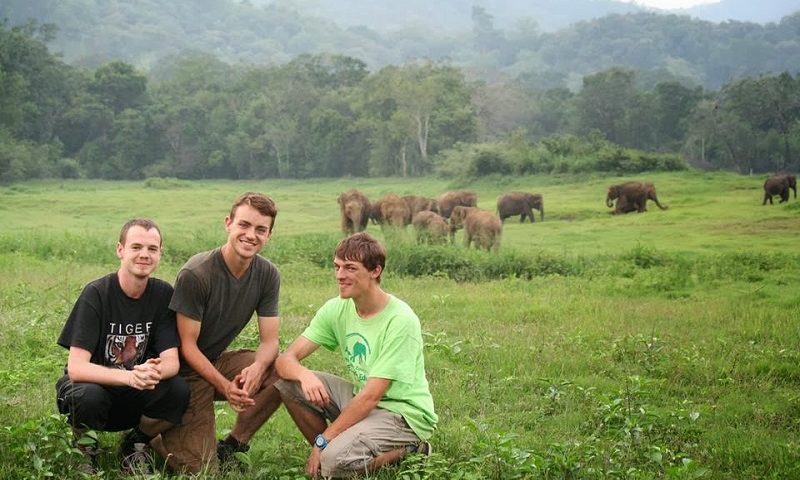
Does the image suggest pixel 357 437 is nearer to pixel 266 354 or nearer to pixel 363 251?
pixel 266 354

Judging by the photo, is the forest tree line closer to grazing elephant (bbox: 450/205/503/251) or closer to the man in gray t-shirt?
grazing elephant (bbox: 450/205/503/251)

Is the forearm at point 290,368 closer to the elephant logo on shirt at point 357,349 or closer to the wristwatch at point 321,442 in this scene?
the elephant logo on shirt at point 357,349

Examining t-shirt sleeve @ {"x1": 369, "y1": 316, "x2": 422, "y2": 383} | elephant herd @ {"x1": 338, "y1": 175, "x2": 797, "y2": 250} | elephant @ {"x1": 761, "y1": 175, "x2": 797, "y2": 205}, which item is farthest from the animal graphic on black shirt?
elephant @ {"x1": 761, "y1": 175, "x2": 797, "y2": 205}

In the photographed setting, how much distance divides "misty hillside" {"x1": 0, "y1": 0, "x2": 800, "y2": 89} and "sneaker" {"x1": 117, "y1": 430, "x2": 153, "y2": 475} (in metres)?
39.5

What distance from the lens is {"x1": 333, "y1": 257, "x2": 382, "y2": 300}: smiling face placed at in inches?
179

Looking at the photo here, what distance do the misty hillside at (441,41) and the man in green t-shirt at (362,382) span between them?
38.9 m

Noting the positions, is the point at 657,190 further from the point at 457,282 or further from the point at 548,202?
the point at 457,282

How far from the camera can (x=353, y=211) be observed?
2053 cm

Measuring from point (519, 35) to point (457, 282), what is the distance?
94.3m

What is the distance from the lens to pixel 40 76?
36906 millimetres

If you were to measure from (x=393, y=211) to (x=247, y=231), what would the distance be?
53.5 feet

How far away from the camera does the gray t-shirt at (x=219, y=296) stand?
186 inches

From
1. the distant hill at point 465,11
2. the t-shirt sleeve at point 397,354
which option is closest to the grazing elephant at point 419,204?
the t-shirt sleeve at point 397,354

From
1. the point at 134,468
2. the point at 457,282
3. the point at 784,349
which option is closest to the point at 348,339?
the point at 134,468
